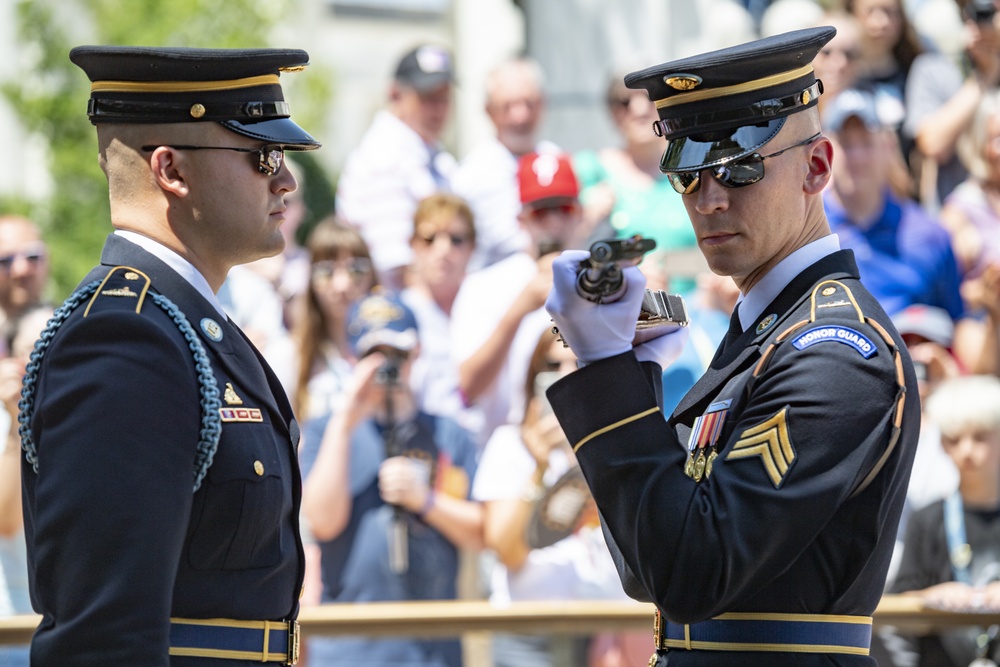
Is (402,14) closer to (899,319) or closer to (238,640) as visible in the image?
(899,319)

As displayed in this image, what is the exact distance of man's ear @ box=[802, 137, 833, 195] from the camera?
2.84 meters

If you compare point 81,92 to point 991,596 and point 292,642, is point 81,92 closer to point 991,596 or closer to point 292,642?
point 991,596

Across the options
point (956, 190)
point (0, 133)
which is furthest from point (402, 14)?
point (956, 190)

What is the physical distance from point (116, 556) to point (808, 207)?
144 cm

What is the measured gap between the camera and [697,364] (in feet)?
17.9

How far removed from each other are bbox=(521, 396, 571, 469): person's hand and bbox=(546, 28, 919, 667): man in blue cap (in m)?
2.38

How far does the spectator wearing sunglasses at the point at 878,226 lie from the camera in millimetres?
6250

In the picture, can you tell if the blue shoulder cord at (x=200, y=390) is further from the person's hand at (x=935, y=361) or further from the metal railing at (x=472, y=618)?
the person's hand at (x=935, y=361)

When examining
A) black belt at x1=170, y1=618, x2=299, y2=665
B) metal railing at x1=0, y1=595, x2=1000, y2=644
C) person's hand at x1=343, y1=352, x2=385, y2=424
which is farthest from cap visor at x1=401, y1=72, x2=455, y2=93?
black belt at x1=170, y1=618, x2=299, y2=665

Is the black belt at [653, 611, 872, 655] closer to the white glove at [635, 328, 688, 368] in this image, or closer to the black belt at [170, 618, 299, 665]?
the white glove at [635, 328, 688, 368]

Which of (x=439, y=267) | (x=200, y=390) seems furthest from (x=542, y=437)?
(x=200, y=390)

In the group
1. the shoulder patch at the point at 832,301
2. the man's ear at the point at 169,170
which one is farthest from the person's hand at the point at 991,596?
the man's ear at the point at 169,170

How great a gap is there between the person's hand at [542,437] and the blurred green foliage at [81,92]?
1207 centimetres

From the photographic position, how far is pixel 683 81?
282 cm
